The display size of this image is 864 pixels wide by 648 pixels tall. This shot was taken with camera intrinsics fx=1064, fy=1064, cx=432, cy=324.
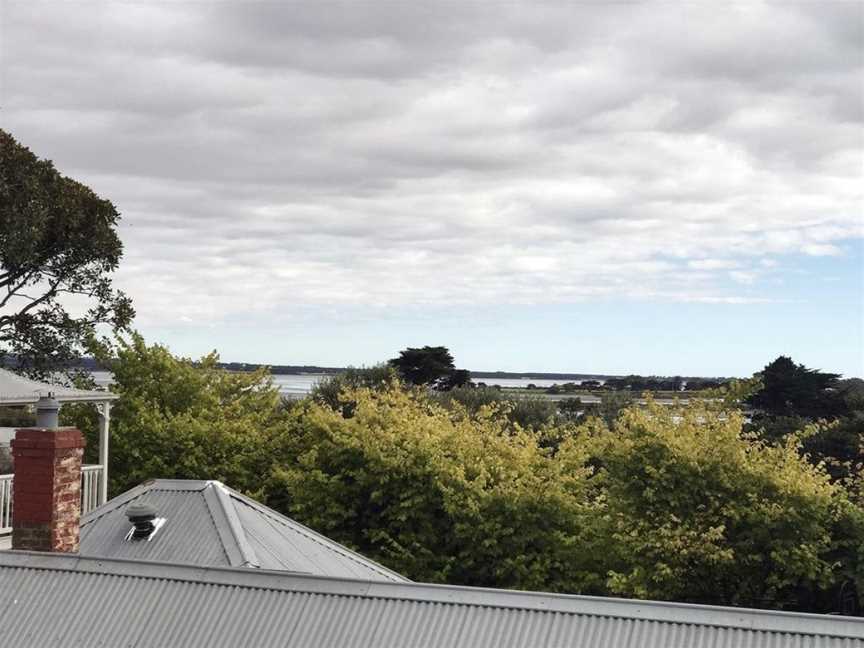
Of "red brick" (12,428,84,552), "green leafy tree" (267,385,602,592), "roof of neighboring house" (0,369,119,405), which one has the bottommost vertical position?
"green leafy tree" (267,385,602,592)

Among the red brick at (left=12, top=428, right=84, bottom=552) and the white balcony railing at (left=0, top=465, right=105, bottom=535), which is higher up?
the red brick at (left=12, top=428, right=84, bottom=552)

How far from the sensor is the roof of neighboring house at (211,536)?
46.1ft

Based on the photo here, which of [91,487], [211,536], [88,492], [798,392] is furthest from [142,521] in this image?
[798,392]

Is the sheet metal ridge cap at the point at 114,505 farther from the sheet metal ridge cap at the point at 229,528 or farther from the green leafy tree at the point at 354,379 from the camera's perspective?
the green leafy tree at the point at 354,379

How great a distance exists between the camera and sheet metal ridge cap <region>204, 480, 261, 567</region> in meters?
13.6

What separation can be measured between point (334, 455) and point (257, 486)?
349cm

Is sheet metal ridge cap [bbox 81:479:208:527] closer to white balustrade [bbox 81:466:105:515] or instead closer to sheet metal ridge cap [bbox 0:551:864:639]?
white balustrade [bbox 81:466:105:515]

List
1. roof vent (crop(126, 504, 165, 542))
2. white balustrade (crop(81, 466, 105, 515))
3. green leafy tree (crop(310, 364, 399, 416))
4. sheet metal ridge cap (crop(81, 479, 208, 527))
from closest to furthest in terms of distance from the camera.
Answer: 1. roof vent (crop(126, 504, 165, 542))
2. sheet metal ridge cap (crop(81, 479, 208, 527))
3. white balustrade (crop(81, 466, 105, 515))
4. green leafy tree (crop(310, 364, 399, 416))

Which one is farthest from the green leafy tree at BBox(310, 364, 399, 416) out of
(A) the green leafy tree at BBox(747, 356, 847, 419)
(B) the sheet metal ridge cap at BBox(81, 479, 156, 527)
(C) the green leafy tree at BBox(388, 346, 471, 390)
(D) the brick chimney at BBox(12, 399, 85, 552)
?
(D) the brick chimney at BBox(12, 399, 85, 552)

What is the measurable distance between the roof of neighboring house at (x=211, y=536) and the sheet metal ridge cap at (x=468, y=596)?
9.50ft

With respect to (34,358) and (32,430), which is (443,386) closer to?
(34,358)

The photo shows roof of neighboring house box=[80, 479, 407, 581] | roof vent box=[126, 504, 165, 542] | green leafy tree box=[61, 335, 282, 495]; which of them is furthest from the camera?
green leafy tree box=[61, 335, 282, 495]

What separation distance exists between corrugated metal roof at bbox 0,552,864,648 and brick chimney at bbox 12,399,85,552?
0.78m

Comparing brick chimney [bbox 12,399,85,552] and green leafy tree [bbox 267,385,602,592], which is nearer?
brick chimney [bbox 12,399,85,552]
